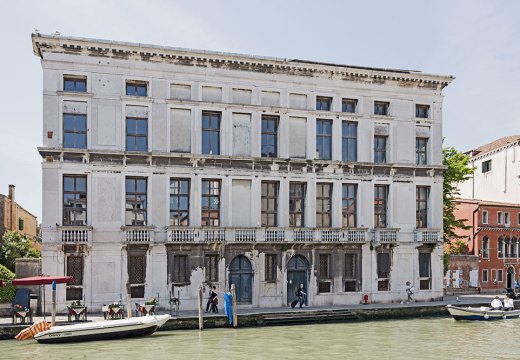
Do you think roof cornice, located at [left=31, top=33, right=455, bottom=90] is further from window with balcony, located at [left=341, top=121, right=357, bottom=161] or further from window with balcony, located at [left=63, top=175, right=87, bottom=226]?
window with balcony, located at [left=63, top=175, right=87, bottom=226]

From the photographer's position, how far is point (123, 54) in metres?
29.1

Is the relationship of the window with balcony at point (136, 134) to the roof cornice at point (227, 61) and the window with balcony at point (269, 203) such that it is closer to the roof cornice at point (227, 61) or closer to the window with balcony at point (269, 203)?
the roof cornice at point (227, 61)

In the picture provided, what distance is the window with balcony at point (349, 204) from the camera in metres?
32.6

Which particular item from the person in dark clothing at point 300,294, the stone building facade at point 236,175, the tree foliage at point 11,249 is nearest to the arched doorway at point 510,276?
the stone building facade at point 236,175

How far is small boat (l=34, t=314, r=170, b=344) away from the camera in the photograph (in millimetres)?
23000

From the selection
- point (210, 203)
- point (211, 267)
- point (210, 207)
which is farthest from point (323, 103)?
point (211, 267)

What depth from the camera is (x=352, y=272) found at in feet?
107

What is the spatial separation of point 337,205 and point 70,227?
1254cm

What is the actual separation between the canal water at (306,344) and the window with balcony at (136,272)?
3.68 m

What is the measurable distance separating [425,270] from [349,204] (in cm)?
553

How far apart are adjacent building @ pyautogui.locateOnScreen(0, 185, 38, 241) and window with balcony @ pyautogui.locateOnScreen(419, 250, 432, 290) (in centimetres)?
2732

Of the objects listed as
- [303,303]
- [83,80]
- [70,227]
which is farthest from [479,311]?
[83,80]

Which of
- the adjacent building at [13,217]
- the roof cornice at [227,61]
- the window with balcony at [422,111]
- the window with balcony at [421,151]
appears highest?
the roof cornice at [227,61]

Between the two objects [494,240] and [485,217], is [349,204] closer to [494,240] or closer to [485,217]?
[485,217]
